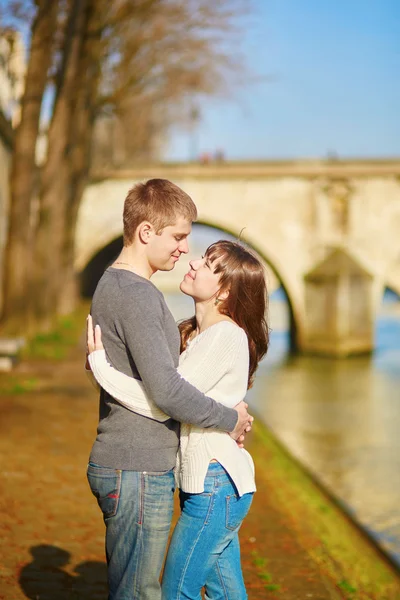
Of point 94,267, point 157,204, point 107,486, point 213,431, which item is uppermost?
point 157,204

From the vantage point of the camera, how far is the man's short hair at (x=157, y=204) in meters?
2.77

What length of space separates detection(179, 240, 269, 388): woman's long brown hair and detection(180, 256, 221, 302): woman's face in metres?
0.02

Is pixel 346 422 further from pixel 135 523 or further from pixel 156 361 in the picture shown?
pixel 156 361

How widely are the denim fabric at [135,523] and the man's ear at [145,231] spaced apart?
75 cm

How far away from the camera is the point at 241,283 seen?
2961 millimetres

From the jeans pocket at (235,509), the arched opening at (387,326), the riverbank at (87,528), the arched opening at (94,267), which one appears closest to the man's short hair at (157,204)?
the jeans pocket at (235,509)

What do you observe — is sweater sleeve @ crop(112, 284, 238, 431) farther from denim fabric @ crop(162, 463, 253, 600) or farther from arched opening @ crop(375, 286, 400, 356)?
arched opening @ crop(375, 286, 400, 356)

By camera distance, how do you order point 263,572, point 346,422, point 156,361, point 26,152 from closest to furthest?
1. point 156,361
2. point 263,572
3. point 26,152
4. point 346,422

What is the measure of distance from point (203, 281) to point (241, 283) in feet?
0.43

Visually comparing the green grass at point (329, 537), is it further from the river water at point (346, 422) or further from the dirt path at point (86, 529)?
the river water at point (346, 422)

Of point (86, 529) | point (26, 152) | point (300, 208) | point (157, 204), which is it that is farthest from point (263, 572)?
point (300, 208)

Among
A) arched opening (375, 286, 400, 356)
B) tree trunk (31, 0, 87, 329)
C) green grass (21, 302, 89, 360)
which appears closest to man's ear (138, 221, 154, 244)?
green grass (21, 302, 89, 360)

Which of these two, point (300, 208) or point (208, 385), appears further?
point (300, 208)

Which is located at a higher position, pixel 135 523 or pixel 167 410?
pixel 167 410
